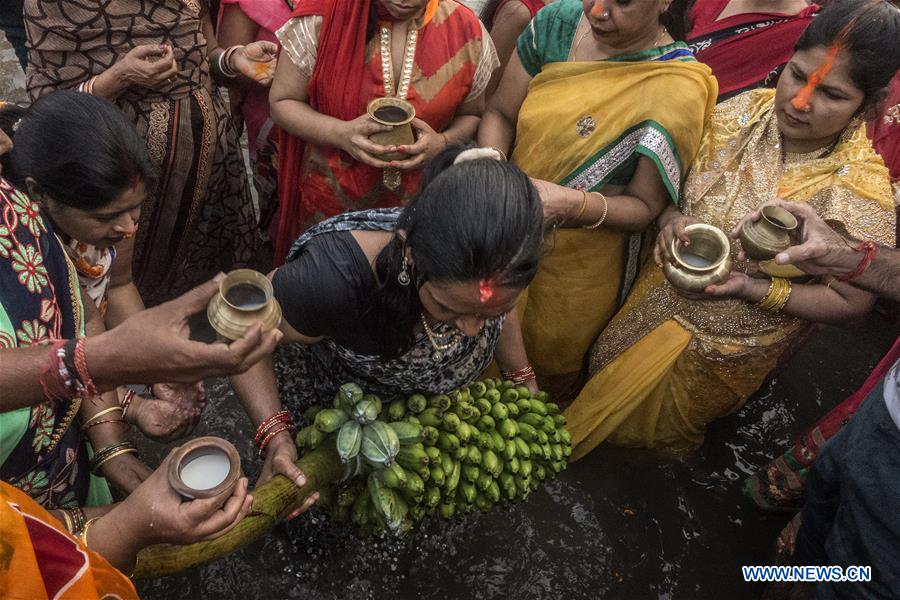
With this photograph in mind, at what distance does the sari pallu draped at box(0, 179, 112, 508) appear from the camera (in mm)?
1583

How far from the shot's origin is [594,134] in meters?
2.75

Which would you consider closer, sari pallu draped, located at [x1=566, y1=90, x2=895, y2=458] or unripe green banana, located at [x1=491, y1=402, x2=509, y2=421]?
unripe green banana, located at [x1=491, y1=402, x2=509, y2=421]

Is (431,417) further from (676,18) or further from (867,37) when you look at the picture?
(867,37)

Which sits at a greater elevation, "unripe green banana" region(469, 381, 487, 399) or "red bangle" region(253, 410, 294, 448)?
"unripe green banana" region(469, 381, 487, 399)

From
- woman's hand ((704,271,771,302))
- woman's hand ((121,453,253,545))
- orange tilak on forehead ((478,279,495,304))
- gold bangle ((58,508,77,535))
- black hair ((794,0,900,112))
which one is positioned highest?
black hair ((794,0,900,112))

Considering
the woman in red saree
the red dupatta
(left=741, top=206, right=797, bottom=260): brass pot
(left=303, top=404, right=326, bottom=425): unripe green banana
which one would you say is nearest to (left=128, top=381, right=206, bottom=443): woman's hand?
(left=303, top=404, right=326, bottom=425): unripe green banana

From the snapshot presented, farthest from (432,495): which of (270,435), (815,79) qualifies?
(815,79)

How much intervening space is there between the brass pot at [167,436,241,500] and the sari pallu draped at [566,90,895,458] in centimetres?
191

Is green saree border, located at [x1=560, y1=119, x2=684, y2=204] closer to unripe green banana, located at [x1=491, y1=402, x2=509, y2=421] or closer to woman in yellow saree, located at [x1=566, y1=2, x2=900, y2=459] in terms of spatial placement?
woman in yellow saree, located at [x1=566, y1=2, x2=900, y2=459]

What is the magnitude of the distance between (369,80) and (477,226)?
1.51 metres

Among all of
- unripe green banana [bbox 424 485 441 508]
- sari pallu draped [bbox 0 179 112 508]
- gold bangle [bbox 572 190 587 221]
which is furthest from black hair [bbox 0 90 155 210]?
gold bangle [bbox 572 190 587 221]

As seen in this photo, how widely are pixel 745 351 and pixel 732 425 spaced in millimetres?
1013

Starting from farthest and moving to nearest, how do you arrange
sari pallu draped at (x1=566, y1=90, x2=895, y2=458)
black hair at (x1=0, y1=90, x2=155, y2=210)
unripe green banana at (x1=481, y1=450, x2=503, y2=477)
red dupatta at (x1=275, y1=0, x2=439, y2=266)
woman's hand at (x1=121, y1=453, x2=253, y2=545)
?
1. red dupatta at (x1=275, y1=0, x2=439, y2=266)
2. sari pallu draped at (x1=566, y1=90, x2=895, y2=458)
3. unripe green banana at (x1=481, y1=450, x2=503, y2=477)
4. black hair at (x1=0, y1=90, x2=155, y2=210)
5. woman's hand at (x1=121, y1=453, x2=253, y2=545)

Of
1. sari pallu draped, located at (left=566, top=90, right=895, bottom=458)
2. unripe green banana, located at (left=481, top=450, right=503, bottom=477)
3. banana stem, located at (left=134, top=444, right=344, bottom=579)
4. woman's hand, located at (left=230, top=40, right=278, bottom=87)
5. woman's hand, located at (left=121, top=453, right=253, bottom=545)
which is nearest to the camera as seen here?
woman's hand, located at (left=121, top=453, right=253, bottom=545)
